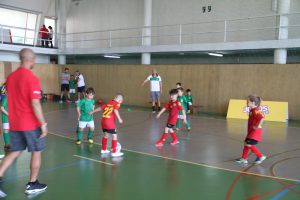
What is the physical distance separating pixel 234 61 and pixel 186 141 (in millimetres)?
9568

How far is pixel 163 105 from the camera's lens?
1750 centimetres

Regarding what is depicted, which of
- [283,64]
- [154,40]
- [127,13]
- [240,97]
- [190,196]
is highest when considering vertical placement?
[127,13]


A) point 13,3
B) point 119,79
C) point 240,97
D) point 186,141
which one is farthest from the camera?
point 13,3

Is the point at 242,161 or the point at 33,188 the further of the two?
the point at 242,161

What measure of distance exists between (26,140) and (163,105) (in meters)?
13.4

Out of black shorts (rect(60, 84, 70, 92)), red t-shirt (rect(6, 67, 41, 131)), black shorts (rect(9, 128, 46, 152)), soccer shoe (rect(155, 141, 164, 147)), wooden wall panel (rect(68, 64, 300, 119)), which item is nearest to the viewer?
red t-shirt (rect(6, 67, 41, 131))

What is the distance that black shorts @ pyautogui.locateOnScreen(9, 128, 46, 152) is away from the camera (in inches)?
170

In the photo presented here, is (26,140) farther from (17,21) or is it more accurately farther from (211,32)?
(17,21)

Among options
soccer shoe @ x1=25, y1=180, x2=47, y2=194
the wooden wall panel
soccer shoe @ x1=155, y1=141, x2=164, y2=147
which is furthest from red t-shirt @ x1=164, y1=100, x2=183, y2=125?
the wooden wall panel

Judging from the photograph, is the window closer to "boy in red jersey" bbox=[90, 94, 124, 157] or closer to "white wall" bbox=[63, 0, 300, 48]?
"white wall" bbox=[63, 0, 300, 48]

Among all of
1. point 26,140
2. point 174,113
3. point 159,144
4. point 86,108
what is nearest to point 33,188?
point 26,140

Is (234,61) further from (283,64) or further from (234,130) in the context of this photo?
(234,130)

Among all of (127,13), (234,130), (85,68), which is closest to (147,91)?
(85,68)

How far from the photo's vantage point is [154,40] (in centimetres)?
2038
